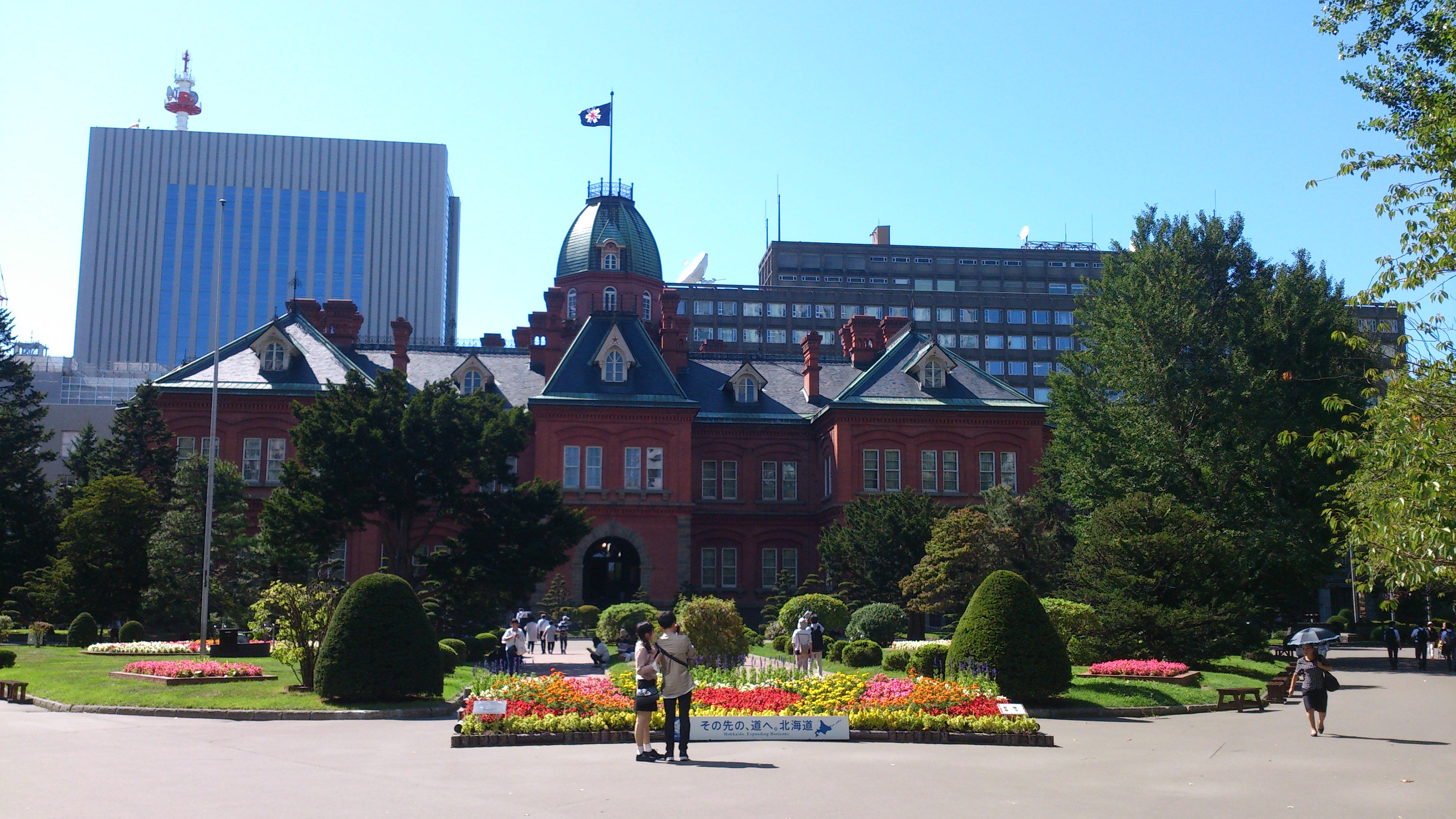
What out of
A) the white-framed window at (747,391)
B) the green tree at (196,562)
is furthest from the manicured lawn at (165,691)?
the white-framed window at (747,391)

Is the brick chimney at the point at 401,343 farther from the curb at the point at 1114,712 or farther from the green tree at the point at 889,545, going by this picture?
the curb at the point at 1114,712

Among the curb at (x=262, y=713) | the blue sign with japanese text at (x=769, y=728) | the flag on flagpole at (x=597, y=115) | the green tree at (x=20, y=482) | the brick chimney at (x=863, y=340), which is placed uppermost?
the flag on flagpole at (x=597, y=115)

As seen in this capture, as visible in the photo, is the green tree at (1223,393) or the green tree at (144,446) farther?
the green tree at (144,446)

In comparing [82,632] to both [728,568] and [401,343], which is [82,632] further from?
[728,568]

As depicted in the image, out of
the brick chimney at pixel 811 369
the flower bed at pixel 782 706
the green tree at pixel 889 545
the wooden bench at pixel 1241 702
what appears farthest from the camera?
the brick chimney at pixel 811 369

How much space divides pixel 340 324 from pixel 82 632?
951 inches

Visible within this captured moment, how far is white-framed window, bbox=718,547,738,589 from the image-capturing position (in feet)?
183

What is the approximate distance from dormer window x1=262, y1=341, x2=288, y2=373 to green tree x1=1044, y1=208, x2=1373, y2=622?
33.7 meters

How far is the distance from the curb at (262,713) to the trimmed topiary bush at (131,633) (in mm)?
16201

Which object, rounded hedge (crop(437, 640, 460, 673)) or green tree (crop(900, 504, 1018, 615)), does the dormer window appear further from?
green tree (crop(900, 504, 1018, 615))

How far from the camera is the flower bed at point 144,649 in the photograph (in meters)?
30.2

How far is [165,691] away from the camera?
2119cm

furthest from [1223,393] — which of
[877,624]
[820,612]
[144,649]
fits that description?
[144,649]

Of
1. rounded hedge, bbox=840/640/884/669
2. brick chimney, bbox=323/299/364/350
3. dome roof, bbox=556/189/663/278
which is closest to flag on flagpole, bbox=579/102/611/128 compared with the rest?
dome roof, bbox=556/189/663/278
